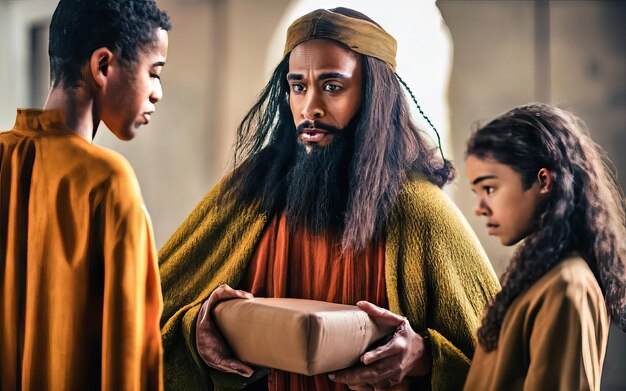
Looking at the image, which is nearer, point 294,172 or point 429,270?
point 429,270

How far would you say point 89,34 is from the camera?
2.06m

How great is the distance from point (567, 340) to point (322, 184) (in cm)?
84

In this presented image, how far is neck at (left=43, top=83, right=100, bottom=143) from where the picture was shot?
6.68ft

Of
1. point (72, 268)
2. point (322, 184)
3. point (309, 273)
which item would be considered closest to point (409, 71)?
point (322, 184)

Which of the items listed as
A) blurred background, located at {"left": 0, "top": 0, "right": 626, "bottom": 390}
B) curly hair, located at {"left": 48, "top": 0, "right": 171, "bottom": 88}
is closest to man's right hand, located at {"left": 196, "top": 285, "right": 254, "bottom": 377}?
blurred background, located at {"left": 0, "top": 0, "right": 626, "bottom": 390}

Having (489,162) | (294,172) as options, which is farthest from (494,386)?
(294,172)

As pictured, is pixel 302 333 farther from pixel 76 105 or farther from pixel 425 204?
pixel 76 105

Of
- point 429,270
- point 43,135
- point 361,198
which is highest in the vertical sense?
point 43,135

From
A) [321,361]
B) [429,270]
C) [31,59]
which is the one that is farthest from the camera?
[31,59]

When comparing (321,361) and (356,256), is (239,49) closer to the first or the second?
(356,256)

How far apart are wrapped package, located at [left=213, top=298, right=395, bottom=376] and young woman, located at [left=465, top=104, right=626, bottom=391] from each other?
0.31 m

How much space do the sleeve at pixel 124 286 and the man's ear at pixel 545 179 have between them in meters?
0.96

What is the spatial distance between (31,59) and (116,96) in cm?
77

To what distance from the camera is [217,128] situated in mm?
2523
